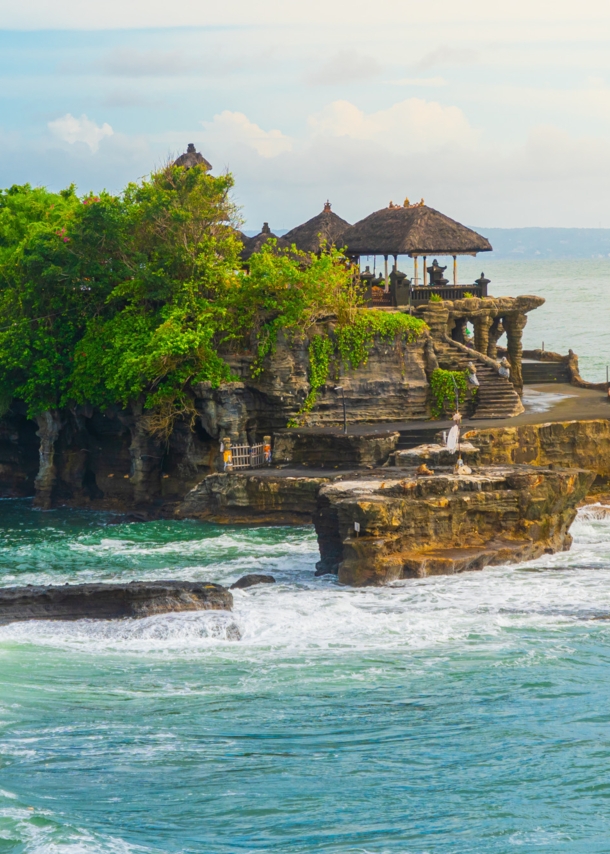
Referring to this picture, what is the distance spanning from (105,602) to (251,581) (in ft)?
13.1

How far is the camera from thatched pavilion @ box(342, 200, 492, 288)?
4328cm

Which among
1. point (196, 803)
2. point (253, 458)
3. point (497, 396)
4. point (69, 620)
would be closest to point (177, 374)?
point (253, 458)

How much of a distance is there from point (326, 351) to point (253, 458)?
4304 mm

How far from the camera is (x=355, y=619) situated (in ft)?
84.2

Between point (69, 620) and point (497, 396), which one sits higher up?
point (497, 396)

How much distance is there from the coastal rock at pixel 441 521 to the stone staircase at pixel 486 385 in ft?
27.1

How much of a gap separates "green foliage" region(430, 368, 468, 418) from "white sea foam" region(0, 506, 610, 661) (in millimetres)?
11617

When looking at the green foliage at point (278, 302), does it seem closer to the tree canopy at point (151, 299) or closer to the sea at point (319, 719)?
the tree canopy at point (151, 299)

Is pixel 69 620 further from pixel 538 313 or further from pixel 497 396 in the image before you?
pixel 538 313

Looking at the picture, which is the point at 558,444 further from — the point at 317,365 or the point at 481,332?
the point at 317,365

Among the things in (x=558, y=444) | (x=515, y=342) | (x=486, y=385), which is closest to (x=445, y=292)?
(x=515, y=342)

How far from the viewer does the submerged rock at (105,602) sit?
2577 cm

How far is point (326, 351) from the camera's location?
39.5 m

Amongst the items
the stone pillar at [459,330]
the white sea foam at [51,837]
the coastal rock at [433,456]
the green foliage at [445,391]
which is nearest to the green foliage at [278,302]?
the green foliage at [445,391]
